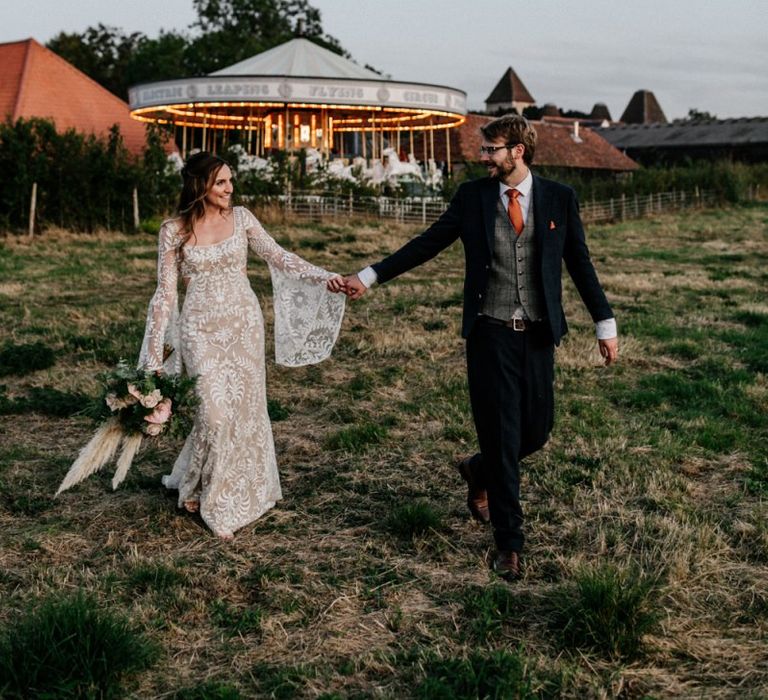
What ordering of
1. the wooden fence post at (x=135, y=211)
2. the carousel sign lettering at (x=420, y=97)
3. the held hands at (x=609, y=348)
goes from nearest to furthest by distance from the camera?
the held hands at (x=609, y=348), the wooden fence post at (x=135, y=211), the carousel sign lettering at (x=420, y=97)

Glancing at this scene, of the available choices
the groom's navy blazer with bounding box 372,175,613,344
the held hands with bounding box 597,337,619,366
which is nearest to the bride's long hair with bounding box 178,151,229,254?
the groom's navy blazer with bounding box 372,175,613,344

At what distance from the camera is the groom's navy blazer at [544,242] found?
495 centimetres

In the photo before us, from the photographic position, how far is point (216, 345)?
582 centimetres

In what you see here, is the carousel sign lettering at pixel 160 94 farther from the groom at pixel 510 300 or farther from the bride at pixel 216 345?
the groom at pixel 510 300

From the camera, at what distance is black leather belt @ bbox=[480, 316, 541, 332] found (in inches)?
196

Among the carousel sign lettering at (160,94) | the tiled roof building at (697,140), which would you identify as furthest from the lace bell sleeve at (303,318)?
the tiled roof building at (697,140)

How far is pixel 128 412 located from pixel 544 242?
261cm

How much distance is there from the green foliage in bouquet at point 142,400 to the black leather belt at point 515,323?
1.85 meters

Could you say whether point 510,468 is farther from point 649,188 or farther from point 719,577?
point 649,188

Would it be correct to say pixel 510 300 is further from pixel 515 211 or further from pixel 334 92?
pixel 334 92

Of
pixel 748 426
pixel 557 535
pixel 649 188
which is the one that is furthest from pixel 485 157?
pixel 649 188

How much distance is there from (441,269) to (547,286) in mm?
13043

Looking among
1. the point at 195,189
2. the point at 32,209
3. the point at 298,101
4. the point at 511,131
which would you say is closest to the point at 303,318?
the point at 195,189

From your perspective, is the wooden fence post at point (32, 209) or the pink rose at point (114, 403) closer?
the pink rose at point (114, 403)
